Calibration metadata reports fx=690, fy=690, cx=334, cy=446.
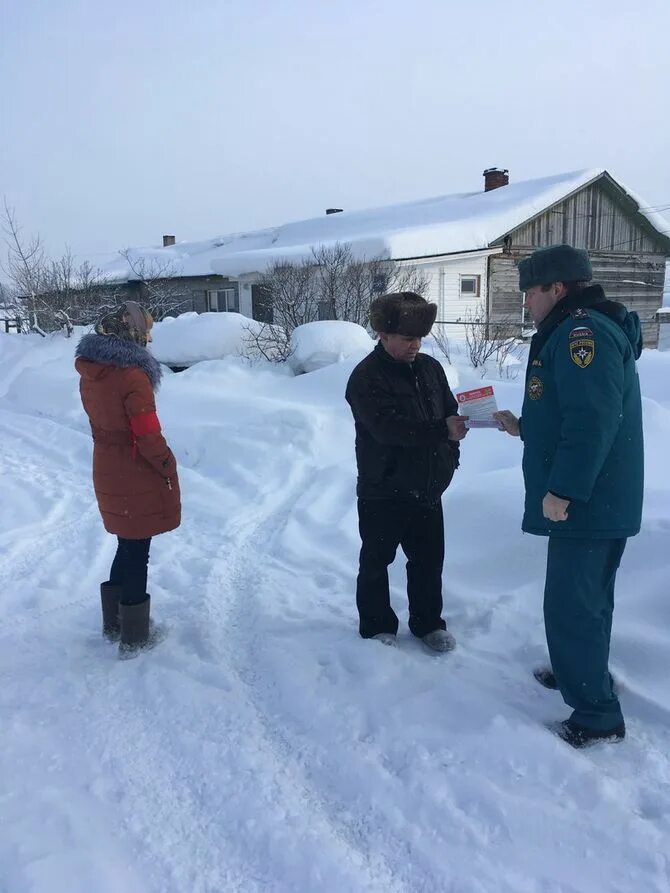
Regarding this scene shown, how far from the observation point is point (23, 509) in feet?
18.5

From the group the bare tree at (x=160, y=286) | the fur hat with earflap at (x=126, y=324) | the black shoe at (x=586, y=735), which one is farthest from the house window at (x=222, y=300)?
the black shoe at (x=586, y=735)

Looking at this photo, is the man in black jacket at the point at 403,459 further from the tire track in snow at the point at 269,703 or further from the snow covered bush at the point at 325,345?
the snow covered bush at the point at 325,345

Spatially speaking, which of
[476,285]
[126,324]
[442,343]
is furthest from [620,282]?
[126,324]

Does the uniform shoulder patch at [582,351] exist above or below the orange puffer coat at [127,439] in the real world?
above

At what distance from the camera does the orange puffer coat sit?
316 centimetres

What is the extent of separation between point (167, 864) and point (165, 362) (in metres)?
10.4

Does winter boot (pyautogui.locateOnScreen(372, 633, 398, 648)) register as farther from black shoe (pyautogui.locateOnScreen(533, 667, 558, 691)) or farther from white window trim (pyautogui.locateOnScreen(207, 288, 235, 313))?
white window trim (pyautogui.locateOnScreen(207, 288, 235, 313))

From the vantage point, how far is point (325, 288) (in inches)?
500

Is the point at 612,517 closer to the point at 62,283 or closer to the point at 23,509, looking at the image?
the point at 23,509

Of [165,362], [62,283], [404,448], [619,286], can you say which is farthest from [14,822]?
[619,286]

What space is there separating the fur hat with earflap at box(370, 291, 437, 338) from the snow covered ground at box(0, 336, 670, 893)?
147cm

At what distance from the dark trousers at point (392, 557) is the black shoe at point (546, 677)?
0.51 meters

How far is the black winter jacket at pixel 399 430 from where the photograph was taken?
122 inches

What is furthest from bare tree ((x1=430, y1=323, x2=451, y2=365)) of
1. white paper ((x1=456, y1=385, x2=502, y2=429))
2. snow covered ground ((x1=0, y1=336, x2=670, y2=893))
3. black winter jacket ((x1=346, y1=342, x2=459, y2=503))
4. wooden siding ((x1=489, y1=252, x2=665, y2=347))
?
wooden siding ((x1=489, y1=252, x2=665, y2=347))
